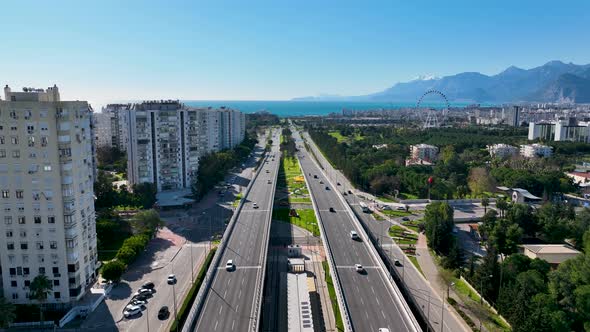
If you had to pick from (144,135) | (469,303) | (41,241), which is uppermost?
(144,135)

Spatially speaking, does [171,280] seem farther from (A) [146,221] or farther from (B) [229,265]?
(A) [146,221]

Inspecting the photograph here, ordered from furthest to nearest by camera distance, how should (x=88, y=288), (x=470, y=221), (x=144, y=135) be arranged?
(x=144, y=135) < (x=470, y=221) < (x=88, y=288)

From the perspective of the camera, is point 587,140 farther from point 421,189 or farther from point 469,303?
point 469,303

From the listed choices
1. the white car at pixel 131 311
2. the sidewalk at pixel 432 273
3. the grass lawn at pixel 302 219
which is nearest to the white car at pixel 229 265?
the white car at pixel 131 311

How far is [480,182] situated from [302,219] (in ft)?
135

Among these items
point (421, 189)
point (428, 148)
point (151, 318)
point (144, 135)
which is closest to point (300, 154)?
point (428, 148)

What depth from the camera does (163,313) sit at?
37.8 m

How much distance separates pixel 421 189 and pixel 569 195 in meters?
30.8

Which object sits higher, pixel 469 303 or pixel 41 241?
pixel 41 241

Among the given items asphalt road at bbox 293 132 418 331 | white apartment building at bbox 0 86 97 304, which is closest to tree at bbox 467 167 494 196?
asphalt road at bbox 293 132 418 331

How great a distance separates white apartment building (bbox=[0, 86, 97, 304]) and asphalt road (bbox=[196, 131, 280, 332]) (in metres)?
13.1

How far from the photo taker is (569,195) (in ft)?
285

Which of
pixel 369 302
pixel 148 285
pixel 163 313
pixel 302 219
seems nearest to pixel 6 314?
pixel 163 313

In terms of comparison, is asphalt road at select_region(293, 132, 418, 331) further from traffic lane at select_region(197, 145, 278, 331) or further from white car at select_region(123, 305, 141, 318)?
white car at select_region(123, 305, 141, 318)
